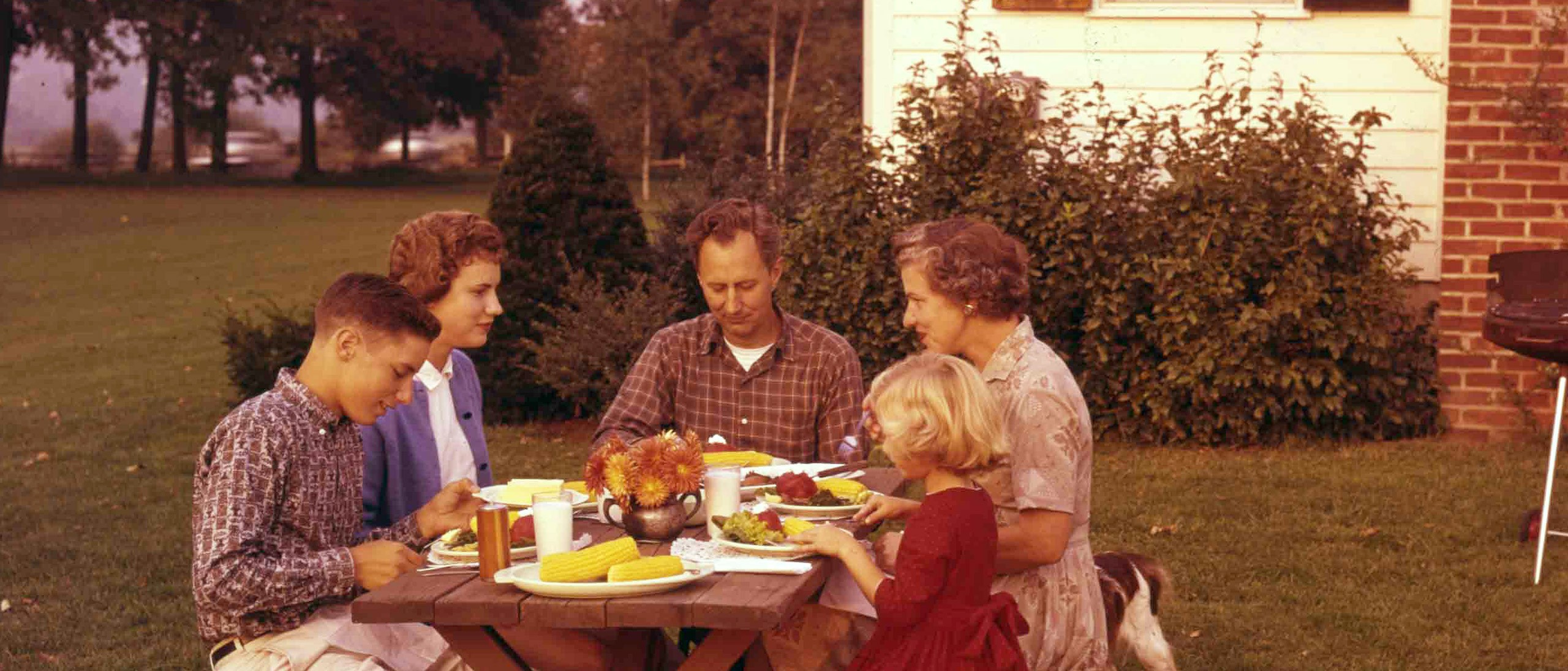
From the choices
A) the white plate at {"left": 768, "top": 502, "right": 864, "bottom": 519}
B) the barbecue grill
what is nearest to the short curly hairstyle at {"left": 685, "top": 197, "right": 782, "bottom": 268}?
the white plate at {"left": 768, "top": 502, "right": 864, "bottom": 519}

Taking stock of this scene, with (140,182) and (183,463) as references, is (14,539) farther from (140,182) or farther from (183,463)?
(140,182)

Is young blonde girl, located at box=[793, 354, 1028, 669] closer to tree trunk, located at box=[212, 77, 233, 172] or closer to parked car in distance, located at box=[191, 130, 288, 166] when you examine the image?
tree trunk, located at box=[212, 77, 233, 172]

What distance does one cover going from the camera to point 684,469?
387 cm

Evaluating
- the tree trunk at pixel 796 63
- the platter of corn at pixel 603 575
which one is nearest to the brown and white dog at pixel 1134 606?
the platter of corn at pixel 603 575

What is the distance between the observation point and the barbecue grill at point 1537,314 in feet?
21.5

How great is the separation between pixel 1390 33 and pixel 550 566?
7.78 metres

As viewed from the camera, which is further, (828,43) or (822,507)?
(828,43)

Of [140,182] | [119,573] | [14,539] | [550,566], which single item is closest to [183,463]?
[14,539]

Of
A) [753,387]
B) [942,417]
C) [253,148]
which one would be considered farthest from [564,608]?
[253,148]

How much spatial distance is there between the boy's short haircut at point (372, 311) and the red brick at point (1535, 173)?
281 inches

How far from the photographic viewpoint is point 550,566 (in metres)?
3.37

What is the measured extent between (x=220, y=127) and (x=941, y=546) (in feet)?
157

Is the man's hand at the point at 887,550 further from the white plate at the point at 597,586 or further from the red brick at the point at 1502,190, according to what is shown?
the red brick at the point at 1502,190

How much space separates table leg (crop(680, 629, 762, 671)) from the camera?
3.60m
